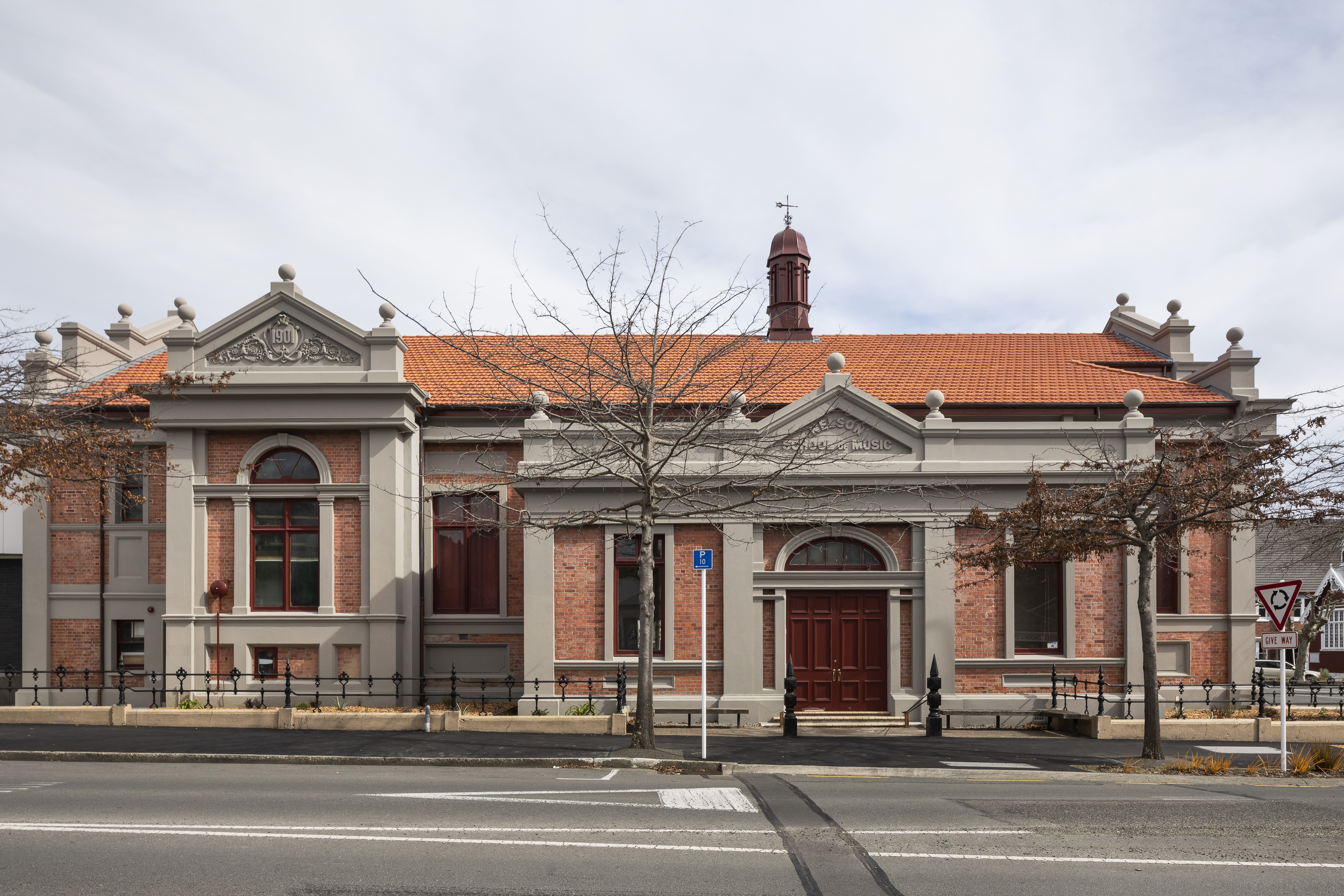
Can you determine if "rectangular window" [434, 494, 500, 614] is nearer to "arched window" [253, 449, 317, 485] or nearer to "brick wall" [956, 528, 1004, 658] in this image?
"arched window" [253, 449, 317, 485]

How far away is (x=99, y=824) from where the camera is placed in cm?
838

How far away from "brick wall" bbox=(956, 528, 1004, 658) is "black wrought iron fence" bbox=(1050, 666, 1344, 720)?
3.98 feet

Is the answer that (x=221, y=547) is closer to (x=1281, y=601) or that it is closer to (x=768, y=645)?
(x=768, y=645)

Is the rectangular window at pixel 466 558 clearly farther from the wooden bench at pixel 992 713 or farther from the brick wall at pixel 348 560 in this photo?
the wooden bench at pixel 992 713

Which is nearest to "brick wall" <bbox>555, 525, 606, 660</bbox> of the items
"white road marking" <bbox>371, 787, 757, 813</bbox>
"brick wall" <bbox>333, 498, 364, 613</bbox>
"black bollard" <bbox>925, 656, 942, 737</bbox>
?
"brick wall" <bbox>333, 498, 364, 613</bbox>

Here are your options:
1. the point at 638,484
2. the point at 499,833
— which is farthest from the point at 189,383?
the point at 499,833

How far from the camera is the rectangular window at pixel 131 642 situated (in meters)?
21.9

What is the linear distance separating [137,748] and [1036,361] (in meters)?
20.8

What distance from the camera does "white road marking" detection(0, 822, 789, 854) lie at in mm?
7680

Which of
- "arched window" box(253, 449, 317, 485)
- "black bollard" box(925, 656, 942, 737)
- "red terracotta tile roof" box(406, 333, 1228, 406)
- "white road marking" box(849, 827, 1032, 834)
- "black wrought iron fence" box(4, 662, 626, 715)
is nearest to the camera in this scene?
"white road marking" box(849, 827, 1032, 834)

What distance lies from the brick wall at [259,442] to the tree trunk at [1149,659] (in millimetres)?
14473

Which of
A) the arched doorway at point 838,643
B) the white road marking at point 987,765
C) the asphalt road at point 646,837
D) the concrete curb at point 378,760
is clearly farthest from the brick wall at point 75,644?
the white road marking at point 987,765

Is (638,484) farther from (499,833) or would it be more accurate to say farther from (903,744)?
(499,833)

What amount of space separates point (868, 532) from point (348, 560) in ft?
33.8
